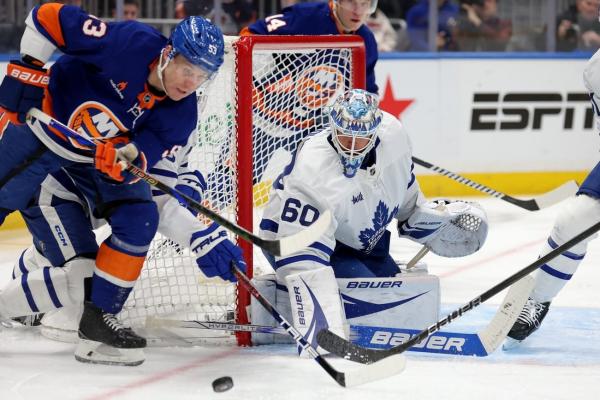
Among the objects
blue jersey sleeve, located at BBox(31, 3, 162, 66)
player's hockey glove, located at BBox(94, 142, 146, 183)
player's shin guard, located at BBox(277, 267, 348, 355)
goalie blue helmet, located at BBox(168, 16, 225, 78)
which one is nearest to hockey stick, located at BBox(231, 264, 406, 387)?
player's shin guard, located at BBox(277, 267, 348, 355)

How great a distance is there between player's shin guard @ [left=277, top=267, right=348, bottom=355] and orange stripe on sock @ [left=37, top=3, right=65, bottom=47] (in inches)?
35.0

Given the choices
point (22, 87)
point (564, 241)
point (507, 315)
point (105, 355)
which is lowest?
point (105, 355)

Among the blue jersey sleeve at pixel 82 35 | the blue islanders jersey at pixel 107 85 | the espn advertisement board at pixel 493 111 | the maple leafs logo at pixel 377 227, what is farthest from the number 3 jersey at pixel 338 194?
the espn advertisement board at pixel 493 111

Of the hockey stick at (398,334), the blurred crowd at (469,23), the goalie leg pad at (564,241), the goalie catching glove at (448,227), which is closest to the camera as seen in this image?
the hockey stick at (398,334)

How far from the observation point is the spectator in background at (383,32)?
6.40 m

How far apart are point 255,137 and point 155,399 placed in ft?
3.64

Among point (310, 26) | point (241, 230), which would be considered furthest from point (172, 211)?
point (310, 26)

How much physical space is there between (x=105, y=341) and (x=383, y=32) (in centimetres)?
375

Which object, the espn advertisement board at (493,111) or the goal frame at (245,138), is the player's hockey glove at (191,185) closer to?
the goal frame at (245,138)

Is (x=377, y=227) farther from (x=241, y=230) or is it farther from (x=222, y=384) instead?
(x=222, y=384)

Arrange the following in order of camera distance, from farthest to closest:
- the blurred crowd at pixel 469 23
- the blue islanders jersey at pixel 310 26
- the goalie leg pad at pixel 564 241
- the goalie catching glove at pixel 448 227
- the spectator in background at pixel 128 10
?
the blurred crowd at pixel 469 23 → the spectator in background at pixel 128 10 → the blue islanders jersey at pixel 310 26 → the goalie catching glove at pixel 448 227 → the goalie leg pad at pixel 564 241

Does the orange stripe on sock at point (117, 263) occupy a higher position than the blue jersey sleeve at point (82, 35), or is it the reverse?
the blue jersey sleeve at point (82, 35)

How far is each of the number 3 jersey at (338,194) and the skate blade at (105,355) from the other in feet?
1.57

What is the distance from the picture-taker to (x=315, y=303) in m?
3.08
